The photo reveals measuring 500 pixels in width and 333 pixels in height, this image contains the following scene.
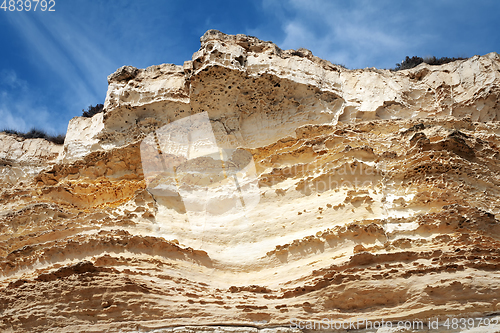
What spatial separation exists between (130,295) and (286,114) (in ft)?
23.3

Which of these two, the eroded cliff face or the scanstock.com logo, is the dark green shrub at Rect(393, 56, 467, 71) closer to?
A: the eroded cliff face

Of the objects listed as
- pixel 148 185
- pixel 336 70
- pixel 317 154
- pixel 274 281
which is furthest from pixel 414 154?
pixel 148 185

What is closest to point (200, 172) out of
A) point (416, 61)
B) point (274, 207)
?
point (274, 207)

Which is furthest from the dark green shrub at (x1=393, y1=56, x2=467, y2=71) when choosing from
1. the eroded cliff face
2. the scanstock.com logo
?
the scanstock.com logo

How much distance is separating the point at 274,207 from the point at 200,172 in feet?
8.13

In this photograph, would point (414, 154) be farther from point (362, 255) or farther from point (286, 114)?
point (286, 114)

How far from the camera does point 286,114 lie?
12812 mm

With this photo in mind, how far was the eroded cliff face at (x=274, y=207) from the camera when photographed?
7.27 meters

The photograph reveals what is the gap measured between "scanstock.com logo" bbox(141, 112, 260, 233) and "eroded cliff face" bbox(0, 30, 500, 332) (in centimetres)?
18

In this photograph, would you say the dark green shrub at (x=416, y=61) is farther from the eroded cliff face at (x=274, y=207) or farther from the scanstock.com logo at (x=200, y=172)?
Result: the scanstock.com logo at (x=200, y=172)

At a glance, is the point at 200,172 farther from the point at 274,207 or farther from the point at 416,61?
the point at 416,61

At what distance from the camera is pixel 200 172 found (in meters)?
11.6

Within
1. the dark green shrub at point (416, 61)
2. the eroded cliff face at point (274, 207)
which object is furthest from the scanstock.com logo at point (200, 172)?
the dark green shrub at point (416, 61)

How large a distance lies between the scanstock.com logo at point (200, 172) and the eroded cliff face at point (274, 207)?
0.59ft
